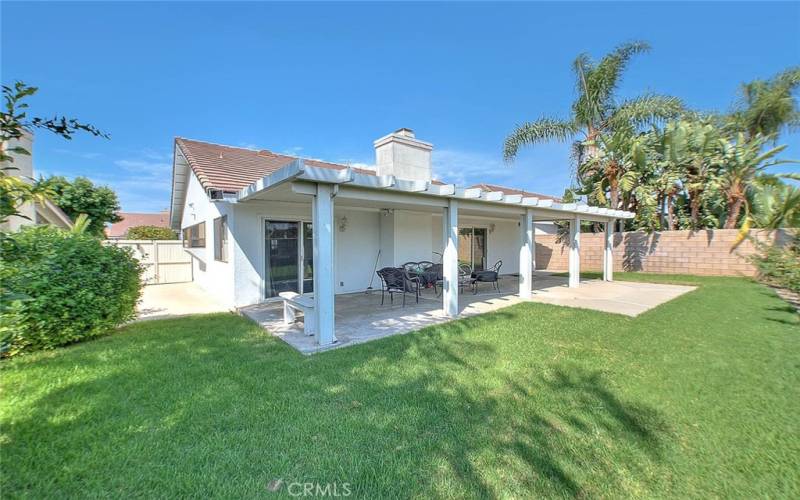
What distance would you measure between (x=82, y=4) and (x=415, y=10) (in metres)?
8.21

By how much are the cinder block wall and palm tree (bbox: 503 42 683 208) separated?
8.48 ft

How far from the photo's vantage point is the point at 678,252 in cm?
1543

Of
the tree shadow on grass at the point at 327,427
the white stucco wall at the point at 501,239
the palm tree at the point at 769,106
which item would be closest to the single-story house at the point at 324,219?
the tree shadow on grass at the point at 327,427

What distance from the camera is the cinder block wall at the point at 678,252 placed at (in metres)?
13.9

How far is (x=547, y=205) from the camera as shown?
32.7ft

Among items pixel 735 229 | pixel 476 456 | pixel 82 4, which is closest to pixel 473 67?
pixel 82 4

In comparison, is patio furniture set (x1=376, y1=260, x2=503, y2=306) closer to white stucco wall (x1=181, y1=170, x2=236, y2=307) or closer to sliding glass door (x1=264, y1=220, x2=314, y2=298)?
sliding glass door (x1=264, y1=220, x2=314, y2=298)

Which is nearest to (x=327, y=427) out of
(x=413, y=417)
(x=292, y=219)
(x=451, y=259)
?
(x=413, y=417)

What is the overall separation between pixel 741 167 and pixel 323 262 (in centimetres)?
1790

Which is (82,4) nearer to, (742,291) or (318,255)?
(318,255)

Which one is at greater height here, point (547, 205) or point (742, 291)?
point (547, 205)

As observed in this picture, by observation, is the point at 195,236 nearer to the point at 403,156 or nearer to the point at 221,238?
the point at 221,238

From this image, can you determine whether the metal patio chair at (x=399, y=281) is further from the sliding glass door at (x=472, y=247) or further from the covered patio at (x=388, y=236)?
the sliding glass door at (x=472, y=247)

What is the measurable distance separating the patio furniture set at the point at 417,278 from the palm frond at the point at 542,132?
8754 millimetres
